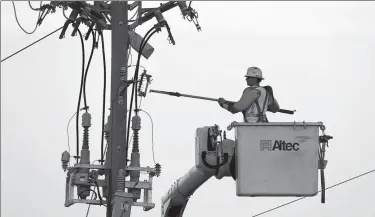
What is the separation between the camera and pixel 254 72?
114ft

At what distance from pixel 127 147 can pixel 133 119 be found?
45 centimetres

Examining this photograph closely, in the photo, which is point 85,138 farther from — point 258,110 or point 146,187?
point 258,110

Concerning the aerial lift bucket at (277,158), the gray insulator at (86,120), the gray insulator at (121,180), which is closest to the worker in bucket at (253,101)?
the aerial lift bucket at (277,158)

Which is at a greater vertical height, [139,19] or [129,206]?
[139,19]

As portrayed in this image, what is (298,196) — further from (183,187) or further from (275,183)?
(183,187)

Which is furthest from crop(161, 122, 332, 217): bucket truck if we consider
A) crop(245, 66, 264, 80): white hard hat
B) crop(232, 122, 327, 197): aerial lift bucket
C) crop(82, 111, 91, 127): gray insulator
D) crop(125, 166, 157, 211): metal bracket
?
crop(82, 111, 91, 127): gray insulator

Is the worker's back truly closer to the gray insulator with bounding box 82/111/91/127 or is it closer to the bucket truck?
the bucket truck

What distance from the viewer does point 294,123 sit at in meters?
34.0

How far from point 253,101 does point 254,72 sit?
0.51 meters

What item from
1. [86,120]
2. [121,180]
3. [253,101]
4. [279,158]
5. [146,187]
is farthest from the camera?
[86,120]

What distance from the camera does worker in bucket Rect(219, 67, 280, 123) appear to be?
1362 inches

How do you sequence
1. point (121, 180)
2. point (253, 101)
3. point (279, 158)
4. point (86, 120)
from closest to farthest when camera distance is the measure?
point (279, 158) < point (253, 101) < point (121, 180) < point (86, 120)

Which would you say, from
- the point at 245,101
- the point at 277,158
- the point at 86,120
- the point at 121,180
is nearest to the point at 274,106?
the point at 245,101

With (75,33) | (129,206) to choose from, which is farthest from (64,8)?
(129,206)
